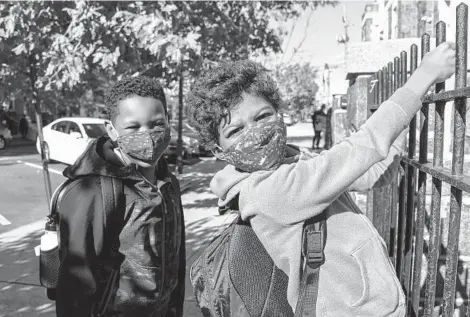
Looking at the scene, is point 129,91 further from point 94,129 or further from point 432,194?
point 94,129

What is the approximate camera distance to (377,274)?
134cm

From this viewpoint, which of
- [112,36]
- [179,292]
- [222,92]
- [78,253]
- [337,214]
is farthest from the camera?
[112,36]

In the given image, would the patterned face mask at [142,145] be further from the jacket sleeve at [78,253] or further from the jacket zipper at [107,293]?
the jacket zipper at [107,293]

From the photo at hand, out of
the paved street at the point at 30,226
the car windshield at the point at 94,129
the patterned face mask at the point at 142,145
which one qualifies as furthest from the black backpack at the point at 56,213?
the car windshield at the point at 94,129

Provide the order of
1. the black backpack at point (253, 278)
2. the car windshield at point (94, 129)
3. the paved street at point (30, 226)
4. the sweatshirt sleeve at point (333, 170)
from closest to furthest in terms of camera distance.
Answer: the sweatshirt sleeve at point (333, 170) → the black backpack at point (253, 278) → the paved street at point (30, 226) → the car windshield at point (94, 129)

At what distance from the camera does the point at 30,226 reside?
294 inches

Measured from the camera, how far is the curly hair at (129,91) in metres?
2.27

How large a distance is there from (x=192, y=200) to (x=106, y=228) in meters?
7.69

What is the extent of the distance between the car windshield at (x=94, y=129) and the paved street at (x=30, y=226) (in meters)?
1.39

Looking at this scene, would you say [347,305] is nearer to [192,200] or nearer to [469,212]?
[469,212]

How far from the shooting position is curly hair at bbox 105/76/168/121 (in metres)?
2.27

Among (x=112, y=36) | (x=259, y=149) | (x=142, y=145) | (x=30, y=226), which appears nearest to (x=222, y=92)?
(x=259, y=149)

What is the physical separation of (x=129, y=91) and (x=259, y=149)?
102 centimetres

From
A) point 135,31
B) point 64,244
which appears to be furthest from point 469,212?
point 135,31
